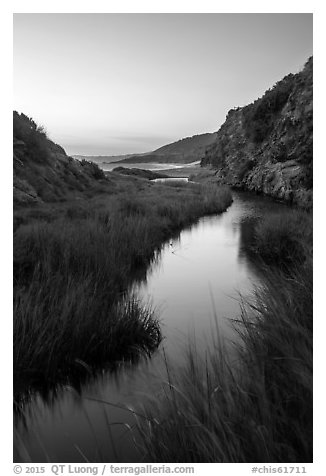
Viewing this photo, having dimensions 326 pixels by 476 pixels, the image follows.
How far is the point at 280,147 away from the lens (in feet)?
A: 92.8

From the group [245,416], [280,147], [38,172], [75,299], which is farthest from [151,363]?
[280,147]

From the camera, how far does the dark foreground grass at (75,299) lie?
4.14m

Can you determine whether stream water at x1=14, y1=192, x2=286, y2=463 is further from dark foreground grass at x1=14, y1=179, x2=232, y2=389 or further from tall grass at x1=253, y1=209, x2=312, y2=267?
tall grass at x1=253, y1=209, x2=312, y2=267

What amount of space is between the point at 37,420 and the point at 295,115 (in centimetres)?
2817

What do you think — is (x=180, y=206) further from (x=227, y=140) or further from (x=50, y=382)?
(x=227, y=140)

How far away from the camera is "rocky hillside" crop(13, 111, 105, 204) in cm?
1436

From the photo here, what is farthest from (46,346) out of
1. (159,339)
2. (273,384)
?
(273,384)

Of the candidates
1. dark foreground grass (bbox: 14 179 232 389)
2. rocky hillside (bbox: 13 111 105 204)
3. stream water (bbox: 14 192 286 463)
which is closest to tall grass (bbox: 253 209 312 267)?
stream water (bbox: 14 192 286 463)

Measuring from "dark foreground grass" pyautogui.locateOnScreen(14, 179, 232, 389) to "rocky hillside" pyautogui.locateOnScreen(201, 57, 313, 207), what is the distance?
12153 mm

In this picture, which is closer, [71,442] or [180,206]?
[71,442]

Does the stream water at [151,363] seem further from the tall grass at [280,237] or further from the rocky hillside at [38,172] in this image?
the rocky hillside at [38,172]

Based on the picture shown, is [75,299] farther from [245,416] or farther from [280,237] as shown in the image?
[280,237]

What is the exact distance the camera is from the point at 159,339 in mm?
5461
